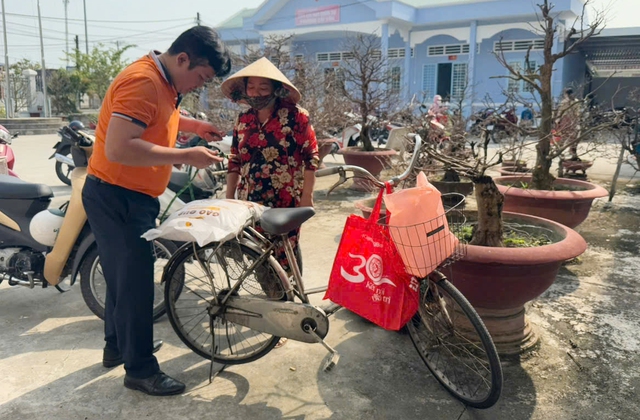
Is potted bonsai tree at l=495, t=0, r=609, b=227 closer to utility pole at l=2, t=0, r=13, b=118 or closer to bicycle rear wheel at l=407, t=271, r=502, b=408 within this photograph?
bicycle rear wheel at l=407, t=271, r=502, b=408

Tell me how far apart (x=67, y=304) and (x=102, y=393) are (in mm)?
1291

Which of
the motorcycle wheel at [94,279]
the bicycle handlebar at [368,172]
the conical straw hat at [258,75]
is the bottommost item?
the motorcycle wheel at [94,279]

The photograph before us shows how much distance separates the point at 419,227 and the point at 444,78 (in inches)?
765

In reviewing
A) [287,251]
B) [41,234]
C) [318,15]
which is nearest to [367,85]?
[41,234]

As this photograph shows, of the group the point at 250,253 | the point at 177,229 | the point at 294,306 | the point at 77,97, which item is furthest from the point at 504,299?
the point at 77,97

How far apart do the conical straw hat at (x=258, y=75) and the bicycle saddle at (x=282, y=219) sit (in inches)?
29.6

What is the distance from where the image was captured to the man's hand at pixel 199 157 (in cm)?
223

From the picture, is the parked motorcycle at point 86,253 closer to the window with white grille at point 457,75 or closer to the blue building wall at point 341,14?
the blue building wall at point 341,14

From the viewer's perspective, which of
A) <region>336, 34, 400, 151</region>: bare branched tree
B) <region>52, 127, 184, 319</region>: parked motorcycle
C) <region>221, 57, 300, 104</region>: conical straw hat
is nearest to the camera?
<region>221, 57, 300, 104</region>: conical straw hat

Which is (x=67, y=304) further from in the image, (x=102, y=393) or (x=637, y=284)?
(x=637, y=284)

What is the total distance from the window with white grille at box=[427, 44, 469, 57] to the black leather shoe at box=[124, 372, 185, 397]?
19348 mm

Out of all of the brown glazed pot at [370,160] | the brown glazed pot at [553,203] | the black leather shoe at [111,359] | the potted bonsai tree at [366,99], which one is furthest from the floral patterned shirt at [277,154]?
the brown glazed pot at [370,160]

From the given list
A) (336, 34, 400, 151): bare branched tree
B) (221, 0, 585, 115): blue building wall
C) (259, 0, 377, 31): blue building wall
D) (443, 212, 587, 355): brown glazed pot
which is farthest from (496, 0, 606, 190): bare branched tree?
(259, 0, 377, 31): blue building wall

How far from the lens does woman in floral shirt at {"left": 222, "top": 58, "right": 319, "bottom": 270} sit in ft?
9.14
